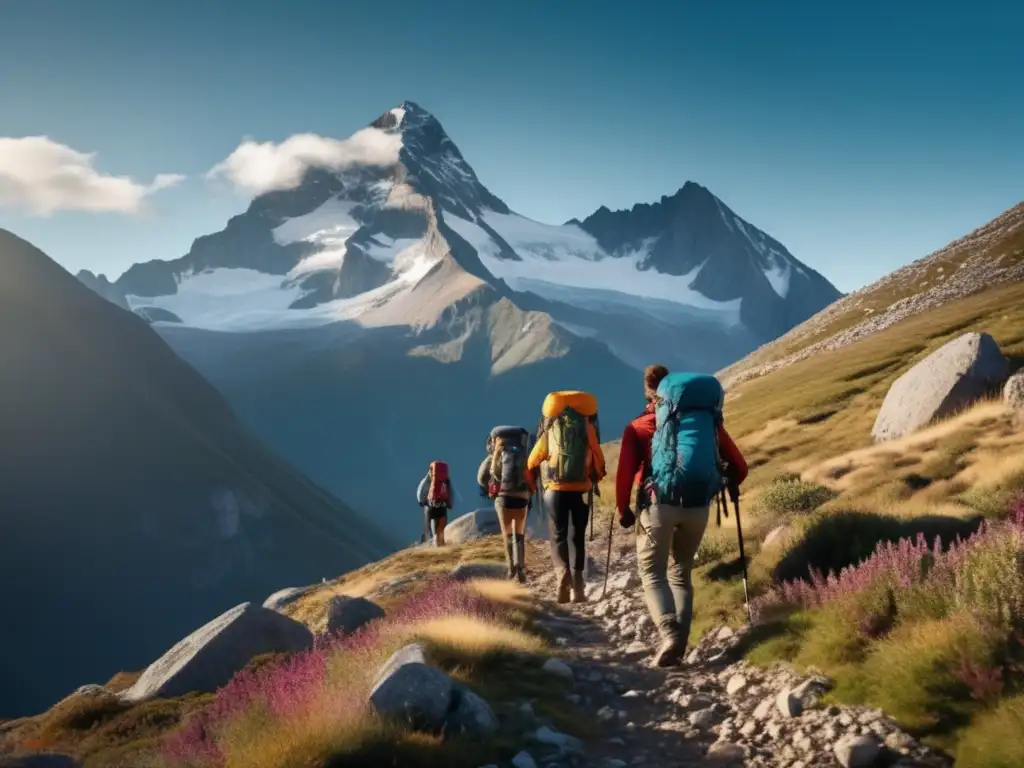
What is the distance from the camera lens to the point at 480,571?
751 inches

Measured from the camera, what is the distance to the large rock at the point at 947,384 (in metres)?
22.3

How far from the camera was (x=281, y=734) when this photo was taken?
6746 millimetres

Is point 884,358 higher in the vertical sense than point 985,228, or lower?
lower

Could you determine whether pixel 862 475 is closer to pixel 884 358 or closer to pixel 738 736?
pixel 738 736

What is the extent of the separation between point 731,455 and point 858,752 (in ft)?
13.3

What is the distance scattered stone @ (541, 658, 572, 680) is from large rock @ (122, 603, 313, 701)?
5.54 m

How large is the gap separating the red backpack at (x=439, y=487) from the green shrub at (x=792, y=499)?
457 inches

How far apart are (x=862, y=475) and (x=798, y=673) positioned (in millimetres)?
10486

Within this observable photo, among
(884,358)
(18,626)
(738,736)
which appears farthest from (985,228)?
(18,626)

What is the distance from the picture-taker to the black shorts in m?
26.4

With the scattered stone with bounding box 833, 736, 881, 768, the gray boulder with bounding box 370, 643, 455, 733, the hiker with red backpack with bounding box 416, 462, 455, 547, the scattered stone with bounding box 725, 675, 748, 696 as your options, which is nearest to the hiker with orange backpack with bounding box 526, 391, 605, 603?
the scattered stone with bounding box 725, 675, 748, 696

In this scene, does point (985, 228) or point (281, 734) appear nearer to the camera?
point (281, 734)

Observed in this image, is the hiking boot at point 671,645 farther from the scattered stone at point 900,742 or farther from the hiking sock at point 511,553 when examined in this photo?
the hiking sock at point 511,553

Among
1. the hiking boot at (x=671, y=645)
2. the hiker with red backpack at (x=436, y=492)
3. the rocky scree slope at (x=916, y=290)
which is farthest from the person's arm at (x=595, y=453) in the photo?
the rocky scree slope at (x=916, y=290)
